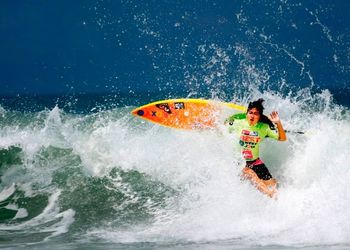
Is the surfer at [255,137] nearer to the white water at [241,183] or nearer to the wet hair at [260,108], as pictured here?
the wet hair at [260,108]

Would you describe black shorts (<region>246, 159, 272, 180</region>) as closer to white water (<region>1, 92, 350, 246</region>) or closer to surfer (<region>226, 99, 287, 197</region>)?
surfer (<region>226, 99, 287, 197</region>)

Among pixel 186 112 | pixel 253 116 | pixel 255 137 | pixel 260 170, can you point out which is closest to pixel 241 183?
pixel 260 170

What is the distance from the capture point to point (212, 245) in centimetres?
553

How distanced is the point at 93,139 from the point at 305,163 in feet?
14.2

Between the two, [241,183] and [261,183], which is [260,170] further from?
[241,183]

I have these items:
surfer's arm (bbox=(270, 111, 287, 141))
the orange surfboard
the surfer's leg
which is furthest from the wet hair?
the orange surfboard

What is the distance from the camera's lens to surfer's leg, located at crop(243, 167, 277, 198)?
673cm

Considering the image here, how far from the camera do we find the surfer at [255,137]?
6742mm

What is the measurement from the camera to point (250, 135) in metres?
6.91

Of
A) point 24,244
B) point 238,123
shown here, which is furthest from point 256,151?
point 24,244

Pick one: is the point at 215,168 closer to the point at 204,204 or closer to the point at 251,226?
the point at 204,204

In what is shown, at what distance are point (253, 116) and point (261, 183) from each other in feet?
3.02

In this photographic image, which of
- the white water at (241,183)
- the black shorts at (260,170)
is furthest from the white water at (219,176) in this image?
the black shorts at (260,170)

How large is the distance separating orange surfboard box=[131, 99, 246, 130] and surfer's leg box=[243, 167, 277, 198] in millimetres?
1627
